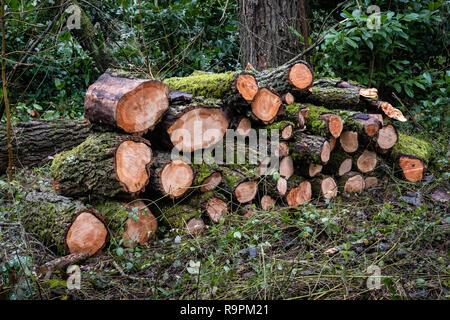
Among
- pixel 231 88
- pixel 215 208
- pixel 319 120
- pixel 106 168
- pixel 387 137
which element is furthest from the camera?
pixel 387 137

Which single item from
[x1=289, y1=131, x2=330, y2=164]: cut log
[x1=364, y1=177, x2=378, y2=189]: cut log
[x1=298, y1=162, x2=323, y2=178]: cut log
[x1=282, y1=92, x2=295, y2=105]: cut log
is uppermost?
[x1=282, y1=92, x2=295, y2=105]: cut log

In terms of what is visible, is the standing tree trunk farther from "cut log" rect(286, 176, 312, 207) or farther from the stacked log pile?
"cut log" rect(286, 176, 312, 207)

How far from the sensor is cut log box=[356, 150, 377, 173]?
3869mm

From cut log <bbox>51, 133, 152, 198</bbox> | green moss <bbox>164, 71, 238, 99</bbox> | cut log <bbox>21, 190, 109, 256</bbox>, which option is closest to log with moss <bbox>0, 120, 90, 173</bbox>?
green moss <bbox>164, 71, 238, 99</bbox>

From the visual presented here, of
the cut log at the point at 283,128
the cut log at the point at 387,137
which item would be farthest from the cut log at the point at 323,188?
the cut log at the point at 387,137

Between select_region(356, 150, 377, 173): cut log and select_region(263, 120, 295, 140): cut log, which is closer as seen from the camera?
select_region(263, 120, 295, 140): cut log

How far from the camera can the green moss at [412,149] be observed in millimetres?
3932

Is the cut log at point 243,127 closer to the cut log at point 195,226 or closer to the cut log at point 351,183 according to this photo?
the cut log at point 195,226

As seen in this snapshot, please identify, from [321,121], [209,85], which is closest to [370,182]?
[321,121]

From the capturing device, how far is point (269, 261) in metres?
2.35

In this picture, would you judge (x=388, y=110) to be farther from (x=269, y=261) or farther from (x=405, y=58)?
(x=269, y=261)

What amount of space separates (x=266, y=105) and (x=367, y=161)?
1.25m

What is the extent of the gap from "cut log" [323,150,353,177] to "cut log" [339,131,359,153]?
6 centimetres

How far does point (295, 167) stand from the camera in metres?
3.62
